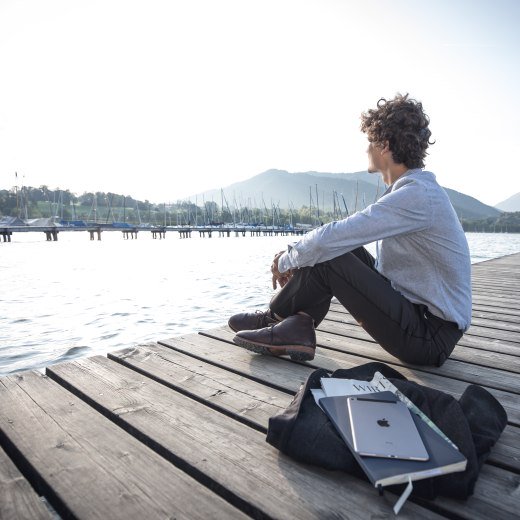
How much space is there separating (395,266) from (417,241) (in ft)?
0.72

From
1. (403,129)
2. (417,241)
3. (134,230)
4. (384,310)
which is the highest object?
(403,129)

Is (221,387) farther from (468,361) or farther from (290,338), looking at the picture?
(468,361)

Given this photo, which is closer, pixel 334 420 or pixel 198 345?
pixel 334 420

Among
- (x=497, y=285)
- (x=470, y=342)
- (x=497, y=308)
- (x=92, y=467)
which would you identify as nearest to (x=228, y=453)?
(x=92, y=467)

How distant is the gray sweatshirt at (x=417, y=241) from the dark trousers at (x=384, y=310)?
7cm

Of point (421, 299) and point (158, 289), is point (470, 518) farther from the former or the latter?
point (158, 289)

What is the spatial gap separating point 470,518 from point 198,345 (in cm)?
202

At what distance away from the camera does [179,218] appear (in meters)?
96.1

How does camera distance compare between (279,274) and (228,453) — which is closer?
(228,453)

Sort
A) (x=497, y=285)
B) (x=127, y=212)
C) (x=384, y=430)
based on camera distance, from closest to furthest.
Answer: (x=384, y=430), (x=497, y=285), (x=127, y=212)

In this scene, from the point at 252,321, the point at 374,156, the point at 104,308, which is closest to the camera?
the point at 374,156

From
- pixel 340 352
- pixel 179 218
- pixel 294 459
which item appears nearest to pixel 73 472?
pixel 294 459

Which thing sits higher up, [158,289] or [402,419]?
[402,419]

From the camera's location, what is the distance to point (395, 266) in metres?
2.35
